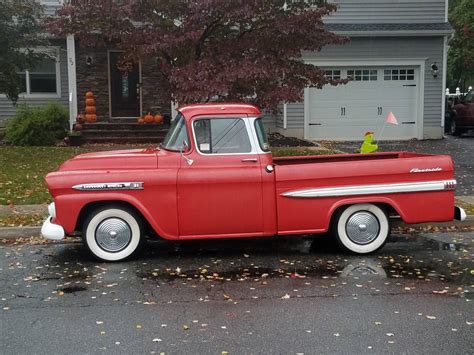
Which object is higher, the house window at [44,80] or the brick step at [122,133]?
the house window at [44,80]

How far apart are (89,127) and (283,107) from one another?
615 cm

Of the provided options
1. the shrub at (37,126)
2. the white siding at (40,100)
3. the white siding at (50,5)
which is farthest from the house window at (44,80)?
the shrub at (37,126)

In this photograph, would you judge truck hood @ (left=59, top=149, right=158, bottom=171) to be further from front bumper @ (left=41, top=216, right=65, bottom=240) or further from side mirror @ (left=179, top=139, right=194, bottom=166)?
front bumper @ (left=41, top=216, right=65, bottom=240)

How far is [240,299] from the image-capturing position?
18.4 ft

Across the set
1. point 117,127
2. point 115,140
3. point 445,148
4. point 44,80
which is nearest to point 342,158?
point 115,140

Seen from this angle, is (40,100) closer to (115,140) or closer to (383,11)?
(115,140)

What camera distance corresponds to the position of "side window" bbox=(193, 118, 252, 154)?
698cm

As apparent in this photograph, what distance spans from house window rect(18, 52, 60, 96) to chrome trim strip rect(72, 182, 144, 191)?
14187 mm

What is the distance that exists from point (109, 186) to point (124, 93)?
13.9 meters

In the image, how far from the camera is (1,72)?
546 inches

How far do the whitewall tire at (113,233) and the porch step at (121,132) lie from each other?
1077 centimetres

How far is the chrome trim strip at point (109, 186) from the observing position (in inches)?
264

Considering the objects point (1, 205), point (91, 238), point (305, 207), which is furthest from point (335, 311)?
point (1, 205)

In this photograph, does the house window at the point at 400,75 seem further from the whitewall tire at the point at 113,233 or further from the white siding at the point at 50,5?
the whitewall tire at the point at 113,233
